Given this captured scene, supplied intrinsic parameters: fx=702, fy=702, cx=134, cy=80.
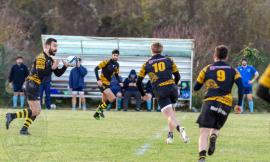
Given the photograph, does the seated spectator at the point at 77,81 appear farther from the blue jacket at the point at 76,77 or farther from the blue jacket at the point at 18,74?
the blue jacket at the point at 18,74

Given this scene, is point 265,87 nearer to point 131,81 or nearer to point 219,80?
point 219,80

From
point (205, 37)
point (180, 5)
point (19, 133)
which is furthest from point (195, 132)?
point (180, 5)

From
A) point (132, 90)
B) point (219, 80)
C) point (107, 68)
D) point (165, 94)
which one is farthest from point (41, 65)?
point (132, 90)

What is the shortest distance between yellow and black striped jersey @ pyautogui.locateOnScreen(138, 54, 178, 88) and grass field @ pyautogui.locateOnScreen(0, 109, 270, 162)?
119cm

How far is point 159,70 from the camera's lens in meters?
13.2

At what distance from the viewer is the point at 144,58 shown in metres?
29.7

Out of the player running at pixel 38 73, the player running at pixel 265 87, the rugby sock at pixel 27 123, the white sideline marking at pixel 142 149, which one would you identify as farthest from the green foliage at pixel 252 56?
the player running at pixel 265 87

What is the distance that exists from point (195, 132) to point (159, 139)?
2265 millimetres

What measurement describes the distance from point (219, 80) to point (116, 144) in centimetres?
306

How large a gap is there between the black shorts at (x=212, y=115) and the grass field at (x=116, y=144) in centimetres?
72

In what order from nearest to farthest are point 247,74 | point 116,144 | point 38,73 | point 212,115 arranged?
1. point 212,115
2. point 116,144
3. point 38,73
4. point 247,74

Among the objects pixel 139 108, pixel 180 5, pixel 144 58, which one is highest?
pixel 180 5

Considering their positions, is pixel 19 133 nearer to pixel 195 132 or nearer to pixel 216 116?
pixel 216 116

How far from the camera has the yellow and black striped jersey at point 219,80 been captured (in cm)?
1044
